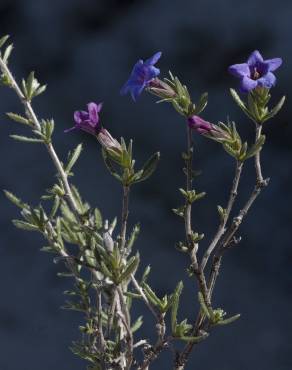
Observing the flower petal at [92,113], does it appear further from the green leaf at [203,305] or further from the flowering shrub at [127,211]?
the green leaf at [203,305]

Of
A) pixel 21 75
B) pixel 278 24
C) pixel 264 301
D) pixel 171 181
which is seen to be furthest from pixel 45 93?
pixel 264 301

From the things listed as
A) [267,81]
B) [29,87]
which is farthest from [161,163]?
[267,81]

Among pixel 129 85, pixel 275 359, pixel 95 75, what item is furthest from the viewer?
pixel 95 75

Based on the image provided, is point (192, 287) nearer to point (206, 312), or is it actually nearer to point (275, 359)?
point (275, 359)

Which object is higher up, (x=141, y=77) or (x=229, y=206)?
(x=141, y=77)

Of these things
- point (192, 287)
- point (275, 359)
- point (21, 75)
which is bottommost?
point (275, 359)

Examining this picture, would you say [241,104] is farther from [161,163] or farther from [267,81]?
[161,163]

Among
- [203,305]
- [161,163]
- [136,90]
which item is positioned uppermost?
[136,90]
